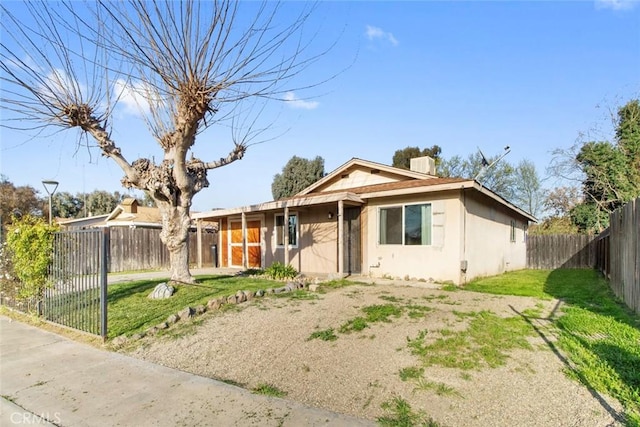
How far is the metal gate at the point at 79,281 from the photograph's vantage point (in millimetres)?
5703

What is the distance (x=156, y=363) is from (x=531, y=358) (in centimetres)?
476

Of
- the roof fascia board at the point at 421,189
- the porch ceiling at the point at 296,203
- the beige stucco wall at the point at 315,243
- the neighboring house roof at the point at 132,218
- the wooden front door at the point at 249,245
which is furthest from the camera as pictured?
the neighboring house roof at the point at 132,218

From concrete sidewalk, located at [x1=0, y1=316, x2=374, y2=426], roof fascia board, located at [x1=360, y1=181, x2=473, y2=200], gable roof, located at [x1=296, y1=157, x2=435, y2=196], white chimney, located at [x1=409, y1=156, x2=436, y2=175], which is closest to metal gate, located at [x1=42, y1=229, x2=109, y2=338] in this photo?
concrete sidewalk, located at [x1=0, y1=316, x2=374, y2=426]

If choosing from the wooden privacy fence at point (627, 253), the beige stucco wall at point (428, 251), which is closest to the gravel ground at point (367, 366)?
the wooden privacy fence at point (627, 253)

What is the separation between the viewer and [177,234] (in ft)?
29.7

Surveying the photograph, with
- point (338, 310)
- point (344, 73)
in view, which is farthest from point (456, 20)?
point (338, 310)

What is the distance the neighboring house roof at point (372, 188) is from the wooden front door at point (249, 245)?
3.88 feet

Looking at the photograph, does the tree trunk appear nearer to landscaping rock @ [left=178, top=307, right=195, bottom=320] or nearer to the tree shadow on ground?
landscaping rock @ [left=178, top=307, right=195, bottom=320]

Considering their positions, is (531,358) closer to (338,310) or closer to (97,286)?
(338,310)

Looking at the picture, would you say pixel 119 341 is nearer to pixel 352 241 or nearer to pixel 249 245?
pixel 352 241

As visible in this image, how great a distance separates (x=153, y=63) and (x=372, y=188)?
7716 mm

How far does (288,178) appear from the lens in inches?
1277

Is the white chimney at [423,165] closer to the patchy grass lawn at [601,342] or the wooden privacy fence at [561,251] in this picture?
the patchy grass lawn at [601,342]

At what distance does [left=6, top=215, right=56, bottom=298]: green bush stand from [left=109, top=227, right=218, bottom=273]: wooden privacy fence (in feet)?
33.8
